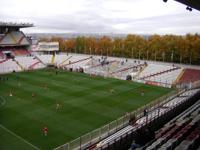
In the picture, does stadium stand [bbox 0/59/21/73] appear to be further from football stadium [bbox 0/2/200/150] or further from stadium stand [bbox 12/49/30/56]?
stadium stand [bbox 12/49/30/56]

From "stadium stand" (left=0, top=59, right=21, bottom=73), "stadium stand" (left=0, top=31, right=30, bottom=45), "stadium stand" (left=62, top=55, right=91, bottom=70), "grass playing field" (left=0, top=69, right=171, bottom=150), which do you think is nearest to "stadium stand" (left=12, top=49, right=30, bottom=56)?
"stadium stand" (left=0, top=31, right=30, bottom=45)

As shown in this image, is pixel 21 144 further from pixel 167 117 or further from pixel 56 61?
pixel 56 61

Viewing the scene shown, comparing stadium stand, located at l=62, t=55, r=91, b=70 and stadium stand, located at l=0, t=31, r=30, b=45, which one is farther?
stadium stand, located at l=0, t=31, r=30, b=45

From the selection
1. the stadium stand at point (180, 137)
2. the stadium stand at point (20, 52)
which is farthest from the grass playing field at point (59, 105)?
the stadium stand at point (20, 52)

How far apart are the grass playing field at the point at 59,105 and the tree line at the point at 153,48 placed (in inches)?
994

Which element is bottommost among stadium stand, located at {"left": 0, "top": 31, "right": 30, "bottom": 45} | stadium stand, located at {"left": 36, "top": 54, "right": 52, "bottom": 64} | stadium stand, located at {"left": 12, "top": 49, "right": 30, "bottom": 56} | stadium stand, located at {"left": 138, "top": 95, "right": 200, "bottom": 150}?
stadium stand, located at {"left": 138, "top": 95, "right": 200, "bottom": 150}

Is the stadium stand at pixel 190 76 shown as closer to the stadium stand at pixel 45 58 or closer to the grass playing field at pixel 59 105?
the grass playing field at pixel 59 105

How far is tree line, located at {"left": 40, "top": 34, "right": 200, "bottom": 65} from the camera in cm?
6619

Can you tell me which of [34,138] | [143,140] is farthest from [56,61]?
[143,140]

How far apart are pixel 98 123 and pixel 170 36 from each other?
188 feet

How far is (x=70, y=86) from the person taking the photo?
4434 centimetres

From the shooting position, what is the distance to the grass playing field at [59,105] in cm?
2411

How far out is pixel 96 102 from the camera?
114 ft

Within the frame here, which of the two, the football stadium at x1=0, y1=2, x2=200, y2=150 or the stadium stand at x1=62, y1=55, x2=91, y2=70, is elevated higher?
the stadium stand at x1=62, y1=55, x2=91, y2=70
